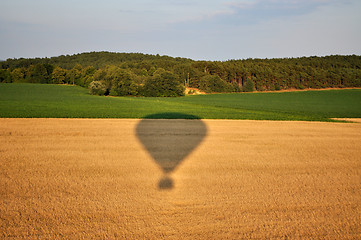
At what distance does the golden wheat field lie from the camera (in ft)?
12.7

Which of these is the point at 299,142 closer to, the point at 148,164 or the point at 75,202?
the point at 148,164

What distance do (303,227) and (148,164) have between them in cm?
391

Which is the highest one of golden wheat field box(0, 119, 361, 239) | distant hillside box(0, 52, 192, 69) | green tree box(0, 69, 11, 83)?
distant hillside box(0, 52, 192, 69)

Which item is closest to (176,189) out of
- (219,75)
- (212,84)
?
(212,84)

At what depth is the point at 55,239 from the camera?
3551 mm

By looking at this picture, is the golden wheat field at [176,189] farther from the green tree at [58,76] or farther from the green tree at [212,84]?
the green tree at [58,76]

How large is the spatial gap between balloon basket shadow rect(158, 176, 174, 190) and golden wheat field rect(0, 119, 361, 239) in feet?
0.07

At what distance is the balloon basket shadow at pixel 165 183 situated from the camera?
5.34 m

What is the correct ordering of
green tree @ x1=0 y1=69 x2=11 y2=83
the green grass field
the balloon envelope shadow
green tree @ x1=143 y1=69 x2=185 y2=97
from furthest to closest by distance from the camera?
green tree @ x1=0 y1=69 x2=11 y2=83 < green tree @ x1=143 y1=69 x2=185 y2=97 < the green grass field < the balloon envelope shadow

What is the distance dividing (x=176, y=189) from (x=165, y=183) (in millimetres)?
399

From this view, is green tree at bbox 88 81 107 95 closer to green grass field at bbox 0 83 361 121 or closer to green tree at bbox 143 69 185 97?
green tree at bbox 143 69 185 97

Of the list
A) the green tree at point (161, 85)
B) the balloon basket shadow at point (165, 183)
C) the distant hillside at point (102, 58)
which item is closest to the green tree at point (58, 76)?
the distant hillside at point (102, 58)

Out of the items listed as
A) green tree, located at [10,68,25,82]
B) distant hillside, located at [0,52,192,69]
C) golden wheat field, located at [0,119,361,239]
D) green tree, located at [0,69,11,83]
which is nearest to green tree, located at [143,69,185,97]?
golden wheat field, located at [0,119,361,239]

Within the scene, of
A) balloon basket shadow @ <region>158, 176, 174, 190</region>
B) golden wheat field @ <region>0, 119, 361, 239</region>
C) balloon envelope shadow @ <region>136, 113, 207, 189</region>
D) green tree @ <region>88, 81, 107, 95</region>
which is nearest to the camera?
golden wheat field @ <region>0, 119, 361, 239</region>
